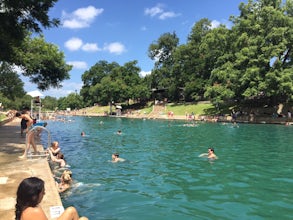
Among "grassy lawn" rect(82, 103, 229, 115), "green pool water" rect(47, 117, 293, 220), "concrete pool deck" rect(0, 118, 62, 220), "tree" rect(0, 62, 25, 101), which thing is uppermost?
"tree" rect(0, 62, 25, 101)

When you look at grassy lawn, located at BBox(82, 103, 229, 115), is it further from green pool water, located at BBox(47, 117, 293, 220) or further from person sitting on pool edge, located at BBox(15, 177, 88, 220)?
person sitting on pool edge, located at BBox(15, 177, 88, 220)

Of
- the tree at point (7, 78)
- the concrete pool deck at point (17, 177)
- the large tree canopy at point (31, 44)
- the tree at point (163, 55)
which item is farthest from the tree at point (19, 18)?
the tree at point (163, 55)

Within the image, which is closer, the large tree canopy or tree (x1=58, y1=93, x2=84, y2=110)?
the large tree canopy

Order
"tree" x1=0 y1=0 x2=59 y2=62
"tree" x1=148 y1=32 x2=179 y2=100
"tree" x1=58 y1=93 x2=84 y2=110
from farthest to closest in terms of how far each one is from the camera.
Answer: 1. "tree" x1=58 y1=93 x2=84 y2=110
2. "tree" x1=148 y1=32 x2=179 y2=100
3. "tree" x1=0 y1=0 x2=59 y2=62

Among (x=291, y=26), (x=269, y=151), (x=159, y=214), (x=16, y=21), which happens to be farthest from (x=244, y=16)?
(x=159, y=214)

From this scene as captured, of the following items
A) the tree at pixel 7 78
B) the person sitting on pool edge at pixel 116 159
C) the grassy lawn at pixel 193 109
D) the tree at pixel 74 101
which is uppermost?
the tree at pixel 74 101

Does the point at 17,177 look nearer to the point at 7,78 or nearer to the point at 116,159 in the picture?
the point at 116,159

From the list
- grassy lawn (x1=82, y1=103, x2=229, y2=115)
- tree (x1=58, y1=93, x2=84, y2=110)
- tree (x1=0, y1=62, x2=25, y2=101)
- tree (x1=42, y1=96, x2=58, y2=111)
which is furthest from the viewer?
tree (x1=42, y1=96, x2=58, y2=111)

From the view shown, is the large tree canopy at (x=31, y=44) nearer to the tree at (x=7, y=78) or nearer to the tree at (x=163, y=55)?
the tree at (x=7, y=78)

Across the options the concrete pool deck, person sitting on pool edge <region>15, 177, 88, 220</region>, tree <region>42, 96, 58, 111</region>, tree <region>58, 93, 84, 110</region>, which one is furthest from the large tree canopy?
tree <region>42, 96, 58, 111</region>

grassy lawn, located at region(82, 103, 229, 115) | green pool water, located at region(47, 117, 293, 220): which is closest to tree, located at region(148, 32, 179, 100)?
grassy lawn, located at region(82, 103, 229, 115)

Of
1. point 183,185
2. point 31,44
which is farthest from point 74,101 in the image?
point 183,185

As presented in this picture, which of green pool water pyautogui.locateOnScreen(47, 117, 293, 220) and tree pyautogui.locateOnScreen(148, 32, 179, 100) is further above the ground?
tree pyautogui.locateOnScreen(148, 32, 179, 100)

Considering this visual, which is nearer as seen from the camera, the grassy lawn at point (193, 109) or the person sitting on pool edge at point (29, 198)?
the person sitting on pool edge at point (29, 198)
